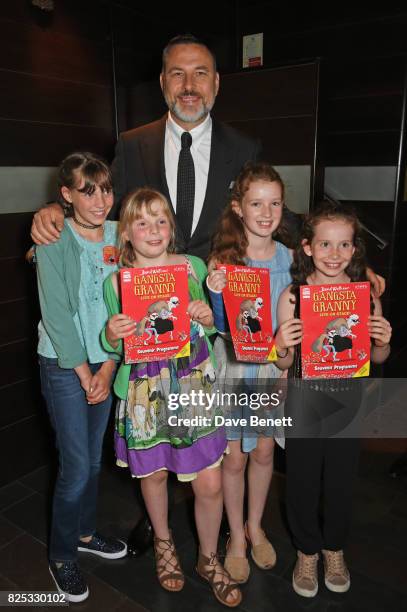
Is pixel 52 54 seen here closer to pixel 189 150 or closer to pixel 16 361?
pixel 189 150

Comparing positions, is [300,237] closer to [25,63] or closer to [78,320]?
[78,320]

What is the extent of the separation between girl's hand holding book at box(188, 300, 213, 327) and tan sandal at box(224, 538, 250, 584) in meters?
0.97

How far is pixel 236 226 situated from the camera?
171 centimetres

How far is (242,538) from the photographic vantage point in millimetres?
1953

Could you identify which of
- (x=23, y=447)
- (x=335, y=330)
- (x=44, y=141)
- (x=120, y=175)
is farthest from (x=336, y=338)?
(x=23, y=447)

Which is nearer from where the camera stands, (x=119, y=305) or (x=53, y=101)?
(x=119, y=305)

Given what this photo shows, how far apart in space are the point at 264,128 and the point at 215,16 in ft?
3.72

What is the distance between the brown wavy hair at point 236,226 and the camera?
1.66 metres

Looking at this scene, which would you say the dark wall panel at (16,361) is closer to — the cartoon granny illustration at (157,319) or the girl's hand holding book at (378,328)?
the cartoon granny illustration at (157,319)

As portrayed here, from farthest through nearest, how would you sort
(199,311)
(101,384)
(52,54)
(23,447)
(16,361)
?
(23,447) < (16,361) < (52,54) < (101,384) < (199,311)

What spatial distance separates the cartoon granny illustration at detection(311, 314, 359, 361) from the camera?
1.52 meters

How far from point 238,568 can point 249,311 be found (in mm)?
1044

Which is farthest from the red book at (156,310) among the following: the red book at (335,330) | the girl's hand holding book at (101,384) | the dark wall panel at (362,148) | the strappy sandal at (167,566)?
the dark wall panel at (362,148)

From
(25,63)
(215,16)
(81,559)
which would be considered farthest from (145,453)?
(215,16)
